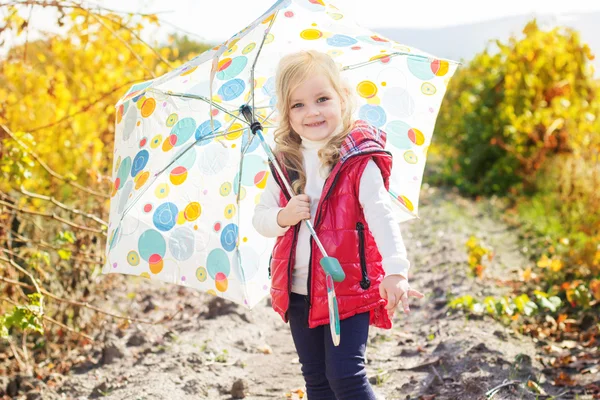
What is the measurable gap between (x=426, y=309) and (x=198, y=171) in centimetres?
236

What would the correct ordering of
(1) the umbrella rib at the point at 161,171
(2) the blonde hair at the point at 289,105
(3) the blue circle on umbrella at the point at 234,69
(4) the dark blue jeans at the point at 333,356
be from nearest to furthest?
(4) the dark blue jeans at the point at 333,356 → (2) the blonde hair at the point at 289,105 → (3) the blue circle on umbrella at the point at 234,69 → (1) the umbrella rib at the point at 161,171

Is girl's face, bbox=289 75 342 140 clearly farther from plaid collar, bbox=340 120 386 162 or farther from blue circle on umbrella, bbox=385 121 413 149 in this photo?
blue circle on umbrella, bbox=385 121 413 149

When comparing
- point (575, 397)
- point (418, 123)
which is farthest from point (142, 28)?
point (575, 397)

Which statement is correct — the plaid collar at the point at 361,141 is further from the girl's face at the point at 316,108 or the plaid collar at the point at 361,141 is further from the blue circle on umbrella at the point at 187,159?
the blue circle on umbrella at the point at 187,159

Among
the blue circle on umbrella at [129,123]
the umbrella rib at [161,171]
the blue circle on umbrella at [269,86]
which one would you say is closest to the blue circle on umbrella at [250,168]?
the umbrella rib at [161,171]

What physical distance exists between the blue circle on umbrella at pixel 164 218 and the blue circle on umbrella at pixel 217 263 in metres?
0.21

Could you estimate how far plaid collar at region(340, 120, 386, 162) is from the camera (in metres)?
2.37

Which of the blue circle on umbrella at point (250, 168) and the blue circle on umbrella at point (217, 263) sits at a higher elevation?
the blue circle on umbrella at point (250, 168)

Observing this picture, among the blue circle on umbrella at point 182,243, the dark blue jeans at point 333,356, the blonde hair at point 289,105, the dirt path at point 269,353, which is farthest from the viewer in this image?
the dirt path at point 269,353

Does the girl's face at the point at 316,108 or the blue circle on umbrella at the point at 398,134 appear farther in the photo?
the blue circle on umbrella at the point at 398,134

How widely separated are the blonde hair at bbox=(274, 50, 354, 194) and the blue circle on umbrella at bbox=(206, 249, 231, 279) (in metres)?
0.53

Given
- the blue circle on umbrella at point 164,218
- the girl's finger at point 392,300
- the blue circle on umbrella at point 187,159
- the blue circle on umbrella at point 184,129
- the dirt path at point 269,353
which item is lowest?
the dirt path at point 269,353

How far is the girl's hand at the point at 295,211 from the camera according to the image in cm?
238

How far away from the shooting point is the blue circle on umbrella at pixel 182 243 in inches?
115
